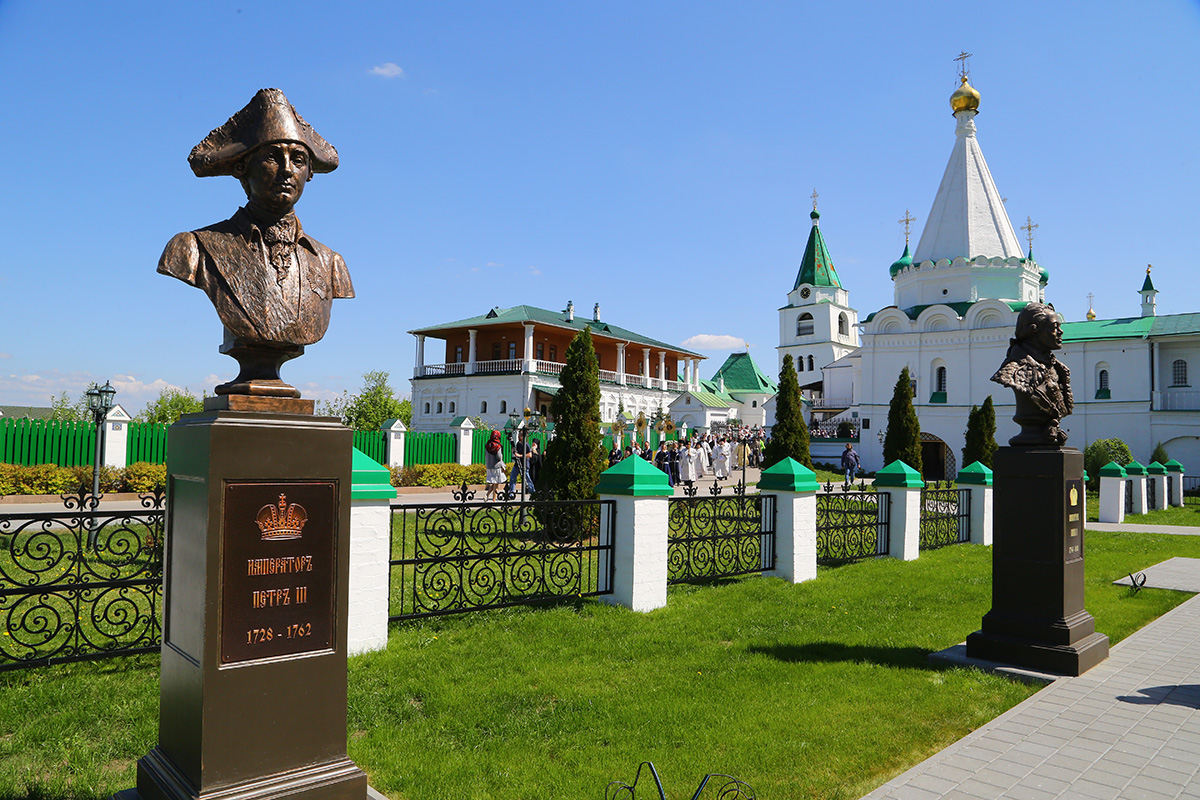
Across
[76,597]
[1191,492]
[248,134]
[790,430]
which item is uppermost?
[248,134]

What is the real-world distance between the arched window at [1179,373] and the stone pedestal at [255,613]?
1598 inches

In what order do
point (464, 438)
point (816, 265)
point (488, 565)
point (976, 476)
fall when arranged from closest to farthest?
1. point (488, 565)
2. point (976, 476)
3. point (464, 438)
4. point (816, 265)

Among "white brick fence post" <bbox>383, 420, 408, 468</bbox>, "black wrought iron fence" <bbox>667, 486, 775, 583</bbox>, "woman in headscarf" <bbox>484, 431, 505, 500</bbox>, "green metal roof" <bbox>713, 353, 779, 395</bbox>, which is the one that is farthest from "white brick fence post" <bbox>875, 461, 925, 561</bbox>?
"green metal roof" <bbox>713, 353, 779, 395</bbox>

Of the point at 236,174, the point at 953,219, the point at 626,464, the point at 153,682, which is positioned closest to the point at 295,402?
the point at 236,174

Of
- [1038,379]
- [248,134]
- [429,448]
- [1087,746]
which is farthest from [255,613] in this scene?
[429,448]

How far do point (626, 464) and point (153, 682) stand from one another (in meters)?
4.15

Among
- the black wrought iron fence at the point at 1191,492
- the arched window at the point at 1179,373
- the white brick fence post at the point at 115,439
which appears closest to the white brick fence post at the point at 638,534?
the white brick fence post at the point at 115,439

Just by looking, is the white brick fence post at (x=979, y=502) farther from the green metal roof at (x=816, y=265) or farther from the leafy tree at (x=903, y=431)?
the green metal roof at (x=816, y=265)

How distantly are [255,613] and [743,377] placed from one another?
66.3 m

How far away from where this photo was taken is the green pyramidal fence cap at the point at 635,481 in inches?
279

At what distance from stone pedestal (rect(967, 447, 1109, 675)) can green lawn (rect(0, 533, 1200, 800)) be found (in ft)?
1.58

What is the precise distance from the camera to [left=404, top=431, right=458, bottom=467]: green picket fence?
25.4 metres

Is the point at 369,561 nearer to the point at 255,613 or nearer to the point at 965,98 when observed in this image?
the point at 255,613

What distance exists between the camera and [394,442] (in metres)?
24.5
